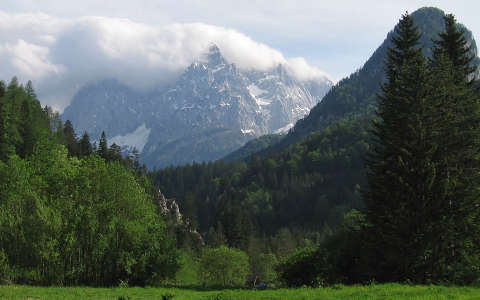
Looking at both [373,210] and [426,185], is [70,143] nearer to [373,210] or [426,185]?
[373,210]

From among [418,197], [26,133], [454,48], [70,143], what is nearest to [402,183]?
[418,197]

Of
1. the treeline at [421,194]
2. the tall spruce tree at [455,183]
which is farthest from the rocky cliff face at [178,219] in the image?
the tall spruce tree at [455,183]

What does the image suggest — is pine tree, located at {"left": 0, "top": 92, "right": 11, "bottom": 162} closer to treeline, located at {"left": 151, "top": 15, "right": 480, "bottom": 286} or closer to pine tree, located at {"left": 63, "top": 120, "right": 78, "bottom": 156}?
pine tree, located at {"left": 63, "top": 120, "right": 78, "bottom": 156}

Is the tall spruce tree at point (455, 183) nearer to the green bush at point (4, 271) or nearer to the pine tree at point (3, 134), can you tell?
the green bush at point (4, 271)

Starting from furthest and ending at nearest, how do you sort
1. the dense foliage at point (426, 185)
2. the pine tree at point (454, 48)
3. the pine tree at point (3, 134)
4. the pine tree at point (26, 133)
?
1. the pine tree at point (26, 133)
2. the pine tree at point (3, 134)
3. the pine tree at point (454, 48)
4. the dense foliage at point (426, 185)

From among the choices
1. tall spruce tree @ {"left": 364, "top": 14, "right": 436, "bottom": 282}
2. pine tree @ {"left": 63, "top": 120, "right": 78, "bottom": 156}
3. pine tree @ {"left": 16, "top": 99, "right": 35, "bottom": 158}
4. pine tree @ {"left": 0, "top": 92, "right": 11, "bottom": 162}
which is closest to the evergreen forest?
tall spruce tree @ {"left": 364, "top": 14, "right": 436, "bottom": 282}

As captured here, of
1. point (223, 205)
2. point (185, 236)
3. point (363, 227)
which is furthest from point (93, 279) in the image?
point (223, 205)

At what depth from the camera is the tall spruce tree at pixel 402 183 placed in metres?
29.3

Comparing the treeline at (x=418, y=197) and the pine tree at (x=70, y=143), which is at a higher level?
the pine tree at (x=70, y=143)

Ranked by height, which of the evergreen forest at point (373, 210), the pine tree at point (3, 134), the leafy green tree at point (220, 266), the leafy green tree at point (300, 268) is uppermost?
the pine tree at point (3, 134)

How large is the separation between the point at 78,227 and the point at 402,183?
2850cm

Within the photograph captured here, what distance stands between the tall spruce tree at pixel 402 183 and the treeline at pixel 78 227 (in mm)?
19561

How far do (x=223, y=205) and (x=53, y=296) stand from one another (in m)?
127

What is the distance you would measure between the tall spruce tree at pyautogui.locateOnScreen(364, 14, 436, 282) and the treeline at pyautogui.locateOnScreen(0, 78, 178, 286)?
64.2ft
